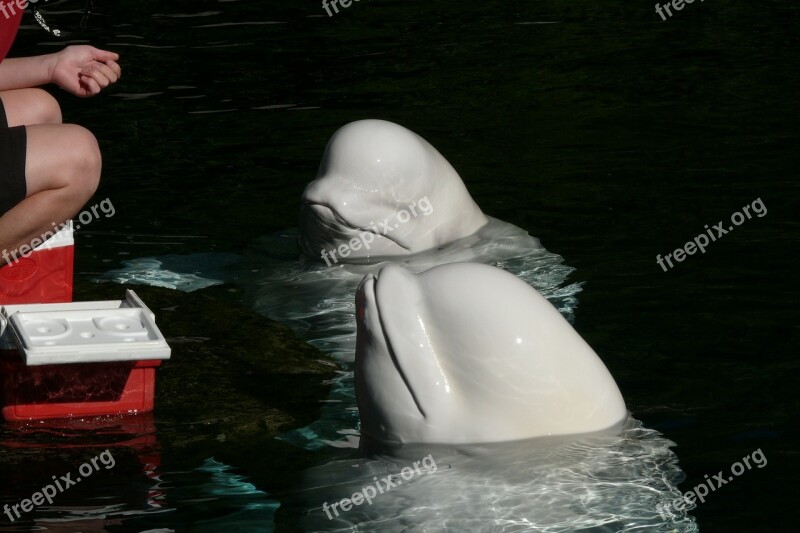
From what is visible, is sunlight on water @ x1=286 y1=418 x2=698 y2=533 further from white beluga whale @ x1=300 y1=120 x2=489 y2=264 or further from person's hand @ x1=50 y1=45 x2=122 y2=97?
white beluga whale @ x1=300 y1=120 x2=489 y2=264

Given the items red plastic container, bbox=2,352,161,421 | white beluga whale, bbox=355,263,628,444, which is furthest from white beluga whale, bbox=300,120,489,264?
white beluga whale, bbox=355,263,628,444

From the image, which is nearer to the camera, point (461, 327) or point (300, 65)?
point (461, 327)

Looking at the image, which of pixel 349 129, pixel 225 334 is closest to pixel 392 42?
pixel 349 129

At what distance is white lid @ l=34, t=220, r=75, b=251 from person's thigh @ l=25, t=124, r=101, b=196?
0.20 meters

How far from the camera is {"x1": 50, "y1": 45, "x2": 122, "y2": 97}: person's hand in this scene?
5.58 m

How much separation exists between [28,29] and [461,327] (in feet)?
36.5

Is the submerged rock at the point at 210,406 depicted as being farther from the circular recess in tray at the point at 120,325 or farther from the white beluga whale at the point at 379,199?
the white beluga whale at the point at 379,199

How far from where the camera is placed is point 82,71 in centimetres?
561

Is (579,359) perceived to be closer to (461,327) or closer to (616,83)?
(461,327)

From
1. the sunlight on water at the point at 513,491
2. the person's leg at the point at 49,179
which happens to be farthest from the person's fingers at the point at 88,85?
the sunlight on water at the point at 513,491

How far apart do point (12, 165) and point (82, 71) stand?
1.95ft

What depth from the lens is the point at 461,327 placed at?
174 inches

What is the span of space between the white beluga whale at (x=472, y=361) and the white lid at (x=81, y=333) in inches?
32.9

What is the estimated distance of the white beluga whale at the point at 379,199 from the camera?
703 centimetres
